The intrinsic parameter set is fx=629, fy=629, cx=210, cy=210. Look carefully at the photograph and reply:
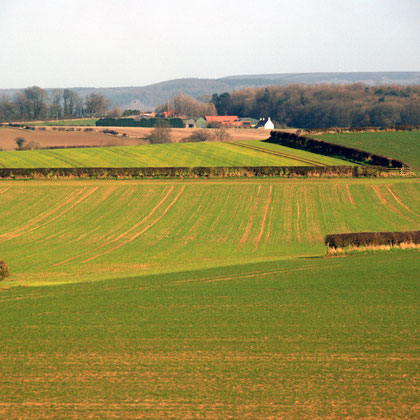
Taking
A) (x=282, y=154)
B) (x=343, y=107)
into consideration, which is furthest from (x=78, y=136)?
(x=343, y=107)

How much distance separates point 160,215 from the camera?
156 ft

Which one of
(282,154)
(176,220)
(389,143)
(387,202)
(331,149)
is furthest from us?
(389,143)

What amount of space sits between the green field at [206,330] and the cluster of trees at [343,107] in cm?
11206

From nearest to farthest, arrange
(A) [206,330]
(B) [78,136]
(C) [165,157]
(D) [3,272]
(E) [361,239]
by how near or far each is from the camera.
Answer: (A) [206,330] < (D) [3,272] < (E) [361,239] < (C) [165,157] < (B) [78,136]

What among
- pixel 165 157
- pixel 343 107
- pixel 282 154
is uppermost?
pixel 343 107

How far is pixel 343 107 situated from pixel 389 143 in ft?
259

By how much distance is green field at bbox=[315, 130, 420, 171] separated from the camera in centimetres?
7281

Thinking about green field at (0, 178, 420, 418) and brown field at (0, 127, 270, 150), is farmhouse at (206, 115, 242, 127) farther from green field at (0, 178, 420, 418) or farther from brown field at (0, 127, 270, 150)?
green field at (0, 178, 420, 418)

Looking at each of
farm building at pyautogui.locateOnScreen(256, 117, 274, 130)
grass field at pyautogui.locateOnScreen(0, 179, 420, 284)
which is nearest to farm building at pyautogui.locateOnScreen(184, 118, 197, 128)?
farm building at pyautogui.locateOnScreen(256, 117, 274, 130)

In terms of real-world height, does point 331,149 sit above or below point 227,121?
below

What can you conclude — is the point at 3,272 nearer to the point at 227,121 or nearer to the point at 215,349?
the point at 215,349

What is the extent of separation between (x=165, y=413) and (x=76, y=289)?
39.6ft

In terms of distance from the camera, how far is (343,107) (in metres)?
157

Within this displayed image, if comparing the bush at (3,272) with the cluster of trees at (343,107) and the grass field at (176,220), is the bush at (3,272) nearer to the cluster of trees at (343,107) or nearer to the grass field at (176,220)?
the grass field at (176,220)
